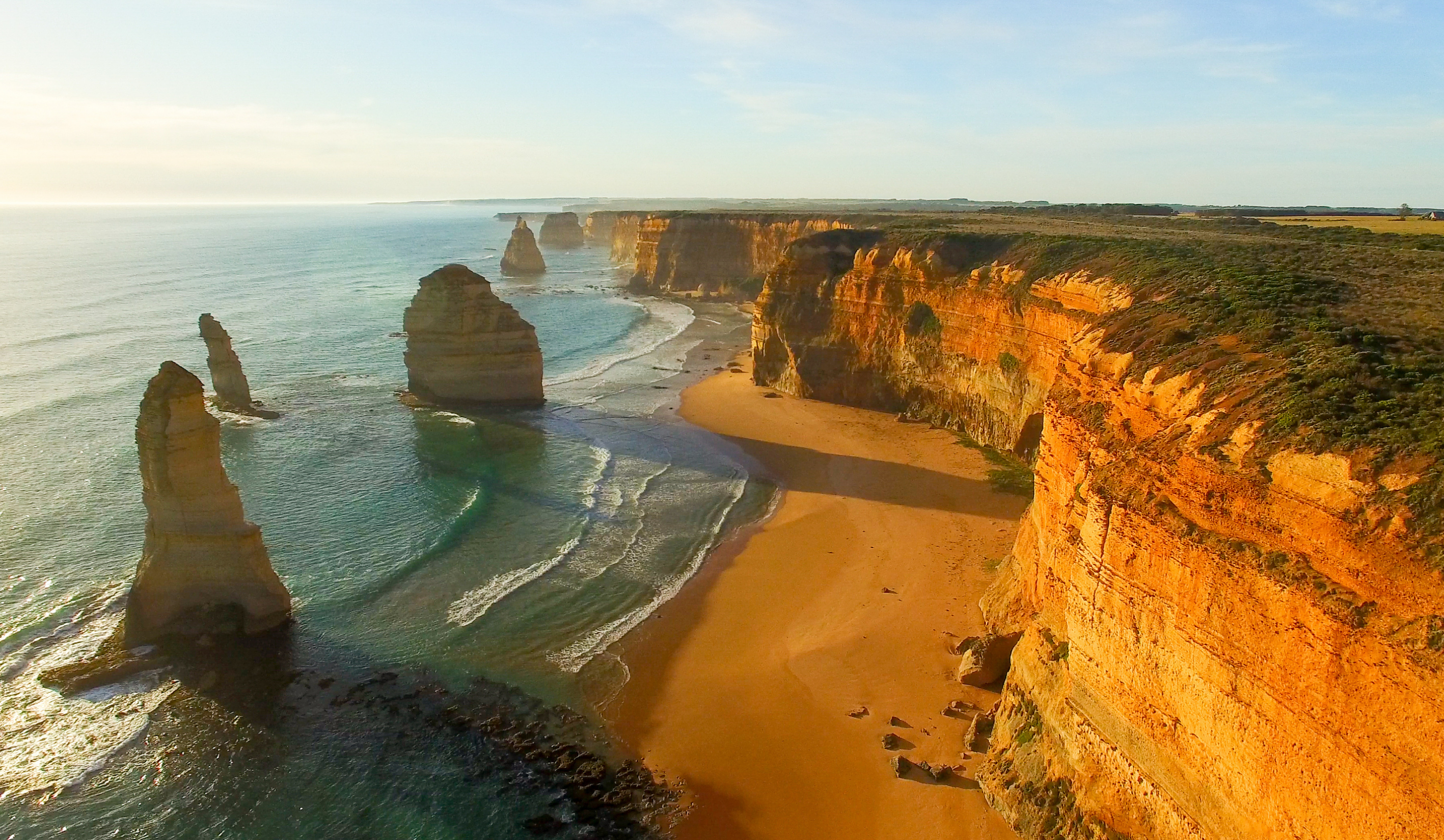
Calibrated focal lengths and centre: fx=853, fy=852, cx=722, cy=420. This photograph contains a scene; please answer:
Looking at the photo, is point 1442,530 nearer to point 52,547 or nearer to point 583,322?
point 52,547

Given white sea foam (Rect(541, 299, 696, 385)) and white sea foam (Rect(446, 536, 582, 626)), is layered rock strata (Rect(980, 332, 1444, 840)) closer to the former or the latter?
white sea foam (Rect(446, 536, 582, 626))

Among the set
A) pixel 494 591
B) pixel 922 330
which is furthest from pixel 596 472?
pixel 922 330

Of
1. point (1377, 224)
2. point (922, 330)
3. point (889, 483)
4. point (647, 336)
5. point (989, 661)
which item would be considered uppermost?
point (1377, 224)

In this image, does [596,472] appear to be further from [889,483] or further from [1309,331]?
[1309,331]

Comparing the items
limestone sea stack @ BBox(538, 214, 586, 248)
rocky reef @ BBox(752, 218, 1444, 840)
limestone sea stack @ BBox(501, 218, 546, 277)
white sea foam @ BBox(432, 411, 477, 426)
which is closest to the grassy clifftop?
rocky reef @ BBox(752, 218, 1444, 840)

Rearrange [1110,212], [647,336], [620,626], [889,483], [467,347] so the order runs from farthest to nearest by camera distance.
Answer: [1110,212] → [647,336] → [467,347] → [889,483] → [620,626]

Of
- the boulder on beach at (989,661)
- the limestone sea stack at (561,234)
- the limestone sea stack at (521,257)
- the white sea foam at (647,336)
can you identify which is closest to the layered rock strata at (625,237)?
the limestone sea stack at (521,257)
